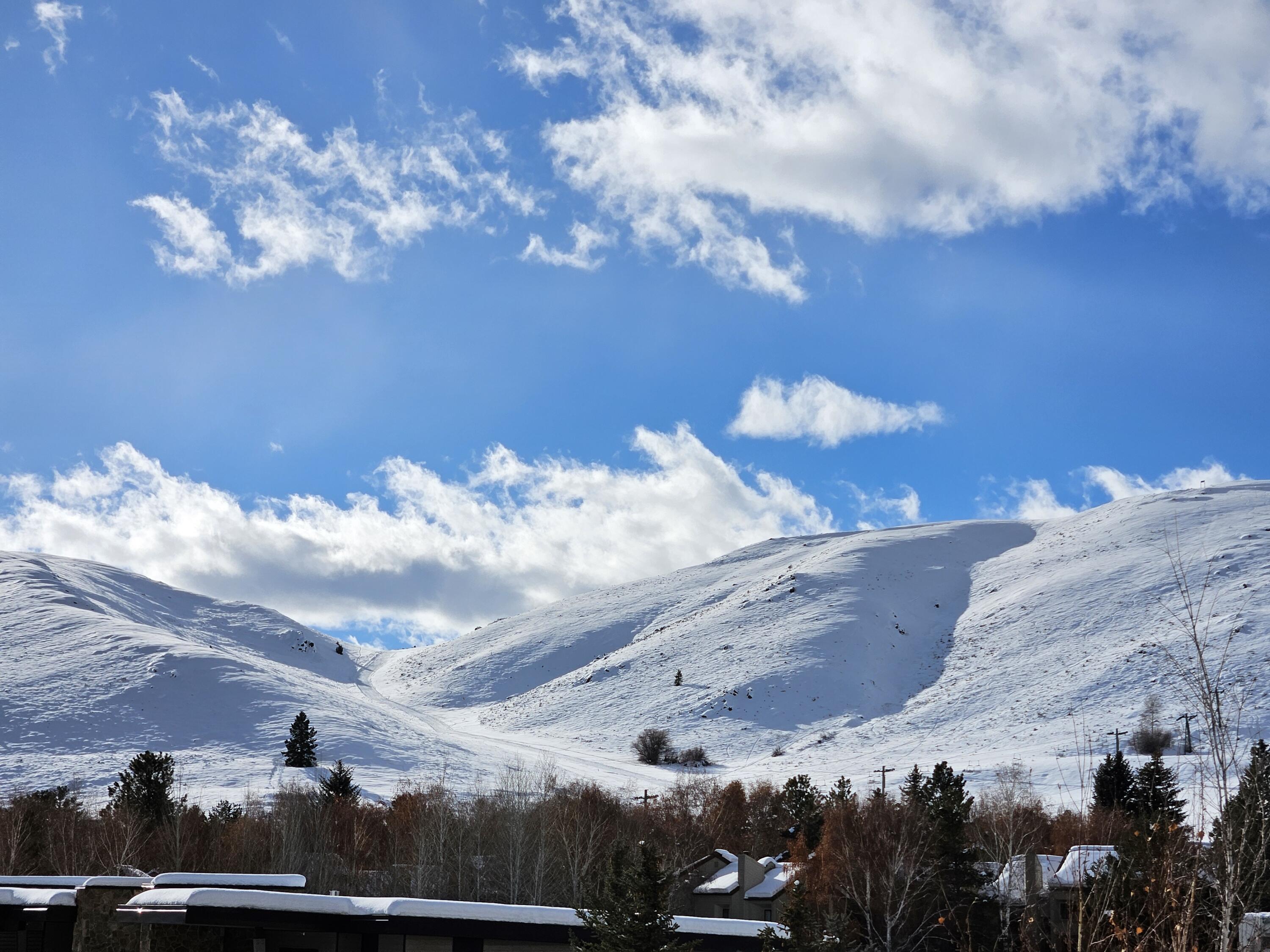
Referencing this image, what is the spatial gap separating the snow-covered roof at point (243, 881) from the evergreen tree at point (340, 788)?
40868 mm

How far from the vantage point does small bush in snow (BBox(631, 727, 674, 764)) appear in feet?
314

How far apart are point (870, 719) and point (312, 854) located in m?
63.2

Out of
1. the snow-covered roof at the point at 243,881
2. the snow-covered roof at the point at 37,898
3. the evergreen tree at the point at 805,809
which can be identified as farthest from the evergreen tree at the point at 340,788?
the snow-covered roof at the point at 37,898

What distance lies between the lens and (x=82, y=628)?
118 metres

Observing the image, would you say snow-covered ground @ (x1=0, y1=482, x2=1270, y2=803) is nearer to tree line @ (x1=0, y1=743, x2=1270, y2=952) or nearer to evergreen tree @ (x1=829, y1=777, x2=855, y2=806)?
tree line @ (x1=0, y1=743, x2=1270, y2=952)

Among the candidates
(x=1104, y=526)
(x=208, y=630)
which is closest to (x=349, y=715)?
(x=208, y=630)

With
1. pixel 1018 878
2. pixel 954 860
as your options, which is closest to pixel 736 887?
pixel 954 860

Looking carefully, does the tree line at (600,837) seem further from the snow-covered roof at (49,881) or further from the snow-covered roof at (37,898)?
the snow-covered roof at (37,898)

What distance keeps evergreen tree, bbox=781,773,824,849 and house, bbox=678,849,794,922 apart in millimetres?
Answer: 3835

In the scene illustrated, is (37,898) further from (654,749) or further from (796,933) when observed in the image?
(654,749)

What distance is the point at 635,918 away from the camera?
68.7 ft

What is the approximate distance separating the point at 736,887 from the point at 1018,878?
40.3ft

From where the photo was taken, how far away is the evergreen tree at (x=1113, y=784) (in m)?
59.0

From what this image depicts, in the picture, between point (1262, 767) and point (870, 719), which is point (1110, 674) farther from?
point (1262, 767)
